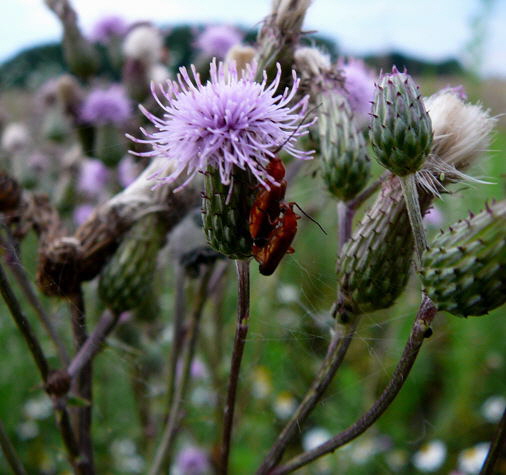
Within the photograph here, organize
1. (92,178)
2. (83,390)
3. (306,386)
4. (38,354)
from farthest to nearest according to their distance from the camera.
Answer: (306,386) → (92,178) → (83,390) → (38,354)

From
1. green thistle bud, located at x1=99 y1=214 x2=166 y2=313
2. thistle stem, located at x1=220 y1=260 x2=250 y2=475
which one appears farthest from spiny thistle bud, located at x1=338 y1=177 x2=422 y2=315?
green thistle bud, located at x1=99 y1=214 x2=166 y2=313

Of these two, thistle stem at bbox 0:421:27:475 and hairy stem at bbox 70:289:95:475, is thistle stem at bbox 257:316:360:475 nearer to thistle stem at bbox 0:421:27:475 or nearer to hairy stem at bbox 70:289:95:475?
hairy stem at bbox 70:289:95:475

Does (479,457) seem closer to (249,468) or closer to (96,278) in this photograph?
(249,468)

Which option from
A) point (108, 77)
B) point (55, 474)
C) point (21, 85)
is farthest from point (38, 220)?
point (21, 85)

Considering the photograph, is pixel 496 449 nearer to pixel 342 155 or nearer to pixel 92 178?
pixel 342 155

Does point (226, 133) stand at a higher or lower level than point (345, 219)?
higher

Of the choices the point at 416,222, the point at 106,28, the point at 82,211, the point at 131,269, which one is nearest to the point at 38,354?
the point at 131,269

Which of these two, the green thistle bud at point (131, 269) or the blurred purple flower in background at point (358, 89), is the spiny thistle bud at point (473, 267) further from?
the green thistle bud at point (131, 269)
